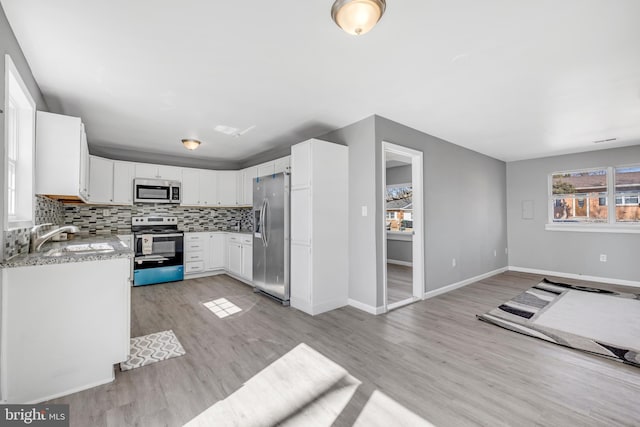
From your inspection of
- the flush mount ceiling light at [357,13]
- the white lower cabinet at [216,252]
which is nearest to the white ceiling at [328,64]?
the flush mount ceiling light at [357,13]

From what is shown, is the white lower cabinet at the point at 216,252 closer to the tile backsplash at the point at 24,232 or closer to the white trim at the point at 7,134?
the tile backsplash at the point at 24,232

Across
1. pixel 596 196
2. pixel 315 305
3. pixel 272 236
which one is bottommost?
pixel 315 305

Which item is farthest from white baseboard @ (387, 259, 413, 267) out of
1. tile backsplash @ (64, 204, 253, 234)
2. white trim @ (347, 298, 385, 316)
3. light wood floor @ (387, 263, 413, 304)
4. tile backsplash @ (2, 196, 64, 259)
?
tile backsplash @ (2, 196, 64, 259)

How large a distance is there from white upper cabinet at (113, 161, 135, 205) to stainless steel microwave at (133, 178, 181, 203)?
0.09m

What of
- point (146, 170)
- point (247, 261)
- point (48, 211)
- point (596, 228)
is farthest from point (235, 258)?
point (596, 228)

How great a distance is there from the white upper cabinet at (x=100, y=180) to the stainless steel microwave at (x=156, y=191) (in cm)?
37

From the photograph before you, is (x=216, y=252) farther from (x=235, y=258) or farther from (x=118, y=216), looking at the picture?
(x=118, y=216)

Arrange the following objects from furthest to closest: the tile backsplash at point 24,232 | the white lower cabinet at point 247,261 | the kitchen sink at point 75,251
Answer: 1. the white lower cabinet at point 247,261
2. the kitchen sink at point 75,251
3. the tile backsplash at point 24,232

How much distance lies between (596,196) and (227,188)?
728 cm

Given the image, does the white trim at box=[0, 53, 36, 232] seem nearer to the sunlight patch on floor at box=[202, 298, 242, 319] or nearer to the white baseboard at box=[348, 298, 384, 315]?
the sunlight patch on floor at box=[202, 298, 242, 319]

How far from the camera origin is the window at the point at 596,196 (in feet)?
16.1

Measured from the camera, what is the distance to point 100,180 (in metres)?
4.59

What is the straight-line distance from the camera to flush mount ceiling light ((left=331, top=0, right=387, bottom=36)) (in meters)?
1.54

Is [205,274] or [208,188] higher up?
[208,188]
